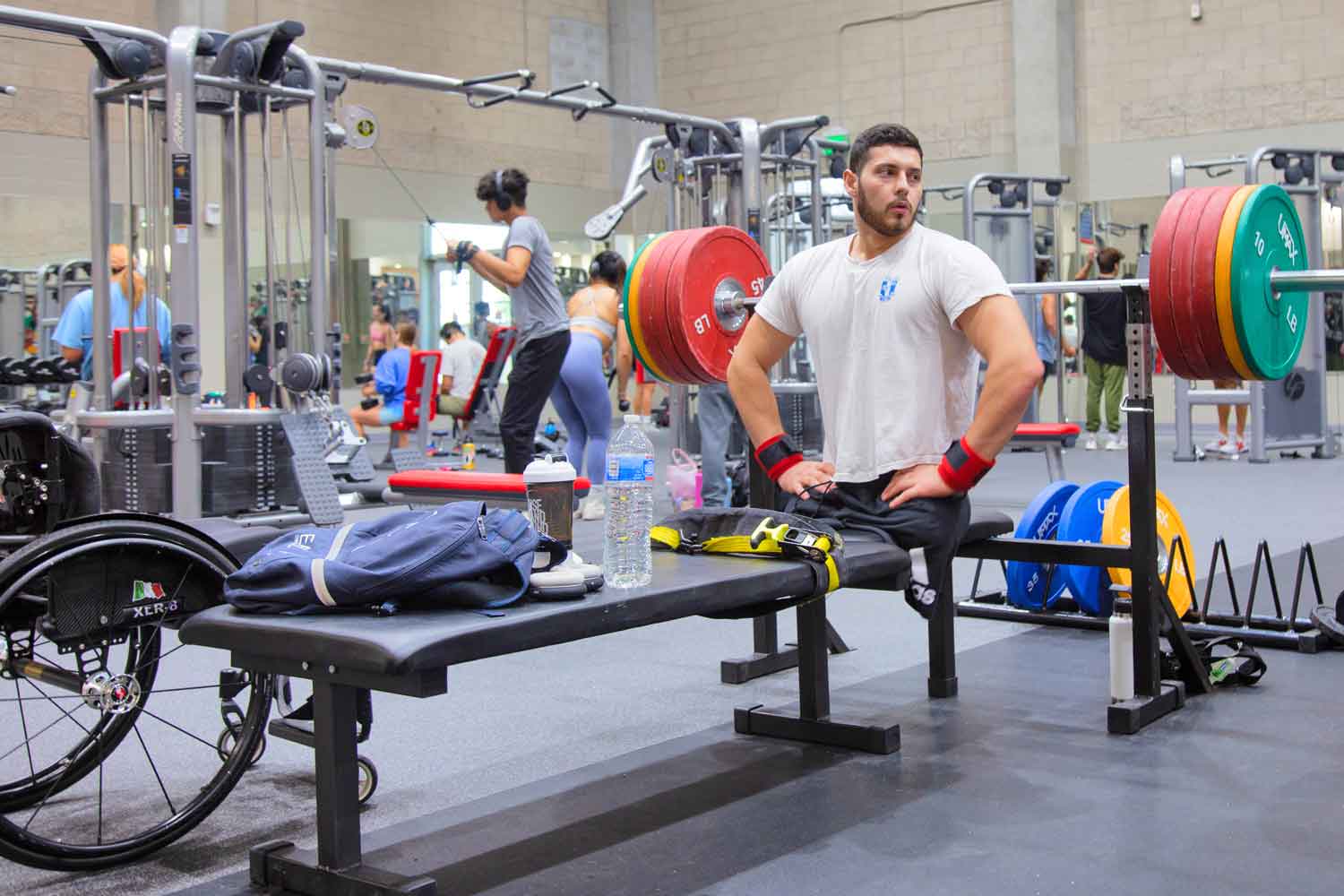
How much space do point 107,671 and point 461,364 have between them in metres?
8.72

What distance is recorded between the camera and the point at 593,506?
6.46 metres

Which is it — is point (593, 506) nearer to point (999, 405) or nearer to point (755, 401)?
point (755, 401)

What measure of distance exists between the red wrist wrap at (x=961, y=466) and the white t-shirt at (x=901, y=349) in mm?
67

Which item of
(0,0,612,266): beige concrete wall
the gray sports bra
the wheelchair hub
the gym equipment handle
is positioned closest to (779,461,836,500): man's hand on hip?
the gym equipment handle

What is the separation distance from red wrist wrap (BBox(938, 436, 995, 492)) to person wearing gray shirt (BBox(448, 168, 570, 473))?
3078 mm

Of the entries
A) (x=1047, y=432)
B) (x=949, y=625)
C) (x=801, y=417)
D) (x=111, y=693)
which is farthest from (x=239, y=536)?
(x=801, y=417)

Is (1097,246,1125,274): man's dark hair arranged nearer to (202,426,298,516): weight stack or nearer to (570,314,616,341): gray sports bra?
(570,314,616,341): gray sports bra

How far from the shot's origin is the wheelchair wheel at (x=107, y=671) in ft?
7.35

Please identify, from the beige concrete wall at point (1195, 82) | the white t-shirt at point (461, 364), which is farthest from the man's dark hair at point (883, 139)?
the beige concrete wall at point (1195, 82)

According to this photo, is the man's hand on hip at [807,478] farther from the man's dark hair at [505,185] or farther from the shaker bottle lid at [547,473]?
the man's dark hair at [505,185]

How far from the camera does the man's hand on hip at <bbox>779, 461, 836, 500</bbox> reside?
3012 mm

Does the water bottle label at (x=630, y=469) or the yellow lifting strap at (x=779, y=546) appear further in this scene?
the yellow lifting strap at (x=779, y=546)

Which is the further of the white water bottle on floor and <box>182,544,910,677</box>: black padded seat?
the white water bottle on floor

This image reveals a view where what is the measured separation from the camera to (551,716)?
127 inches
